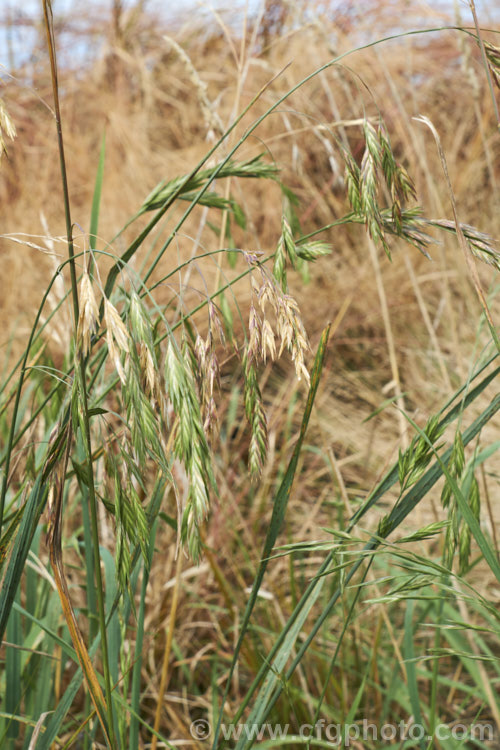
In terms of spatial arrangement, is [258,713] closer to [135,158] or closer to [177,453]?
[177,453]

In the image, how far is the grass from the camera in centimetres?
47

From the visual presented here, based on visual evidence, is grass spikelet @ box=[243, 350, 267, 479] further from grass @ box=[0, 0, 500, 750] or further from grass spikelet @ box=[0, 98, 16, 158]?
grass spikelet @ box=[0, 98, 16, 158]

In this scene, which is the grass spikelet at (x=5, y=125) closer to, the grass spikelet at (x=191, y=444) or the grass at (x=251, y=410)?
the grass at (x=251, y=410)

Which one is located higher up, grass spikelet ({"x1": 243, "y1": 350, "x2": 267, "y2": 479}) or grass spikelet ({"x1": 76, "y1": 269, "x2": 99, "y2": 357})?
grass spikelet ({"x1": 76, "y1": 269, "x2": 99, "y2": 357})

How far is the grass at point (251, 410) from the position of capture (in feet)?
1.55

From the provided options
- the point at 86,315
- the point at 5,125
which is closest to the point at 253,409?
the point at 86,315

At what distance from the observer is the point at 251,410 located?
1.59 ft

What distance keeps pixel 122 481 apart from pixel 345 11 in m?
3.21

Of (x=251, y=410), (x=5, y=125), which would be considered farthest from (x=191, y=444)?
(x=5, y=125)

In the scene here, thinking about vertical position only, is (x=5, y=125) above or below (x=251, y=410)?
above

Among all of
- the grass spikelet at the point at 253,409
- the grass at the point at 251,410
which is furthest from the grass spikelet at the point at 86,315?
the grass spikelet at the point at 253,409

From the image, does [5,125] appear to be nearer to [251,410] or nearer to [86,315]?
[86,315]

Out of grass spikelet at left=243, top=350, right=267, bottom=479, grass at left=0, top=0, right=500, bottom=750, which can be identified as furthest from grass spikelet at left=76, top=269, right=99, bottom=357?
grass spikelet at left=243, top=350, right=267, bottom=479

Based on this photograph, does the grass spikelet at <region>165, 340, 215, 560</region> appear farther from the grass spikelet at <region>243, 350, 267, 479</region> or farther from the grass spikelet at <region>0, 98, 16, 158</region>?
the grass spikelet at <region>0, 98, 16, 158</region>
